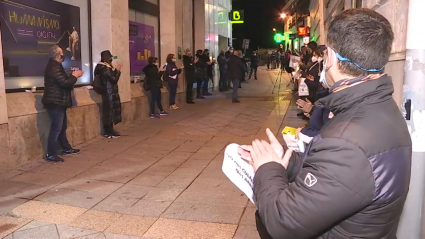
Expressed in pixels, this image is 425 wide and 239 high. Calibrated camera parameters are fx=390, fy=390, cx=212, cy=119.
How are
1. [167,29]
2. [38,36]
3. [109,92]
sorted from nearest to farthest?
1. [38,36]
2. [109,92]
3. [167,29]

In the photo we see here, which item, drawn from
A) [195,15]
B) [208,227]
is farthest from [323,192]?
[195,15]

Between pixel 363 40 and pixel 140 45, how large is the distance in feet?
33.9

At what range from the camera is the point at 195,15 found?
658 inches

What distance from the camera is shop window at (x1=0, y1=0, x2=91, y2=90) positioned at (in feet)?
21.6

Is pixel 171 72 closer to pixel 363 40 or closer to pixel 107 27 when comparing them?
pixel 107 27

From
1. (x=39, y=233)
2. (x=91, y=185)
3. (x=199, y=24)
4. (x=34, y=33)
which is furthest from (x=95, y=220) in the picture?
(x=199, y=24)

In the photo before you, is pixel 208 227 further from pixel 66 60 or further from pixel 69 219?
pixel 66 60

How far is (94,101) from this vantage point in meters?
8.45

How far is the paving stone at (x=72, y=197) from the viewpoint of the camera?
4.79 meters

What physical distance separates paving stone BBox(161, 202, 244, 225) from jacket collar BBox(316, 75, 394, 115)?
9.61 feet

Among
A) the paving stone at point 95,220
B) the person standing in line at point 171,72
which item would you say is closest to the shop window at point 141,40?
the person standing in line at point 171,72

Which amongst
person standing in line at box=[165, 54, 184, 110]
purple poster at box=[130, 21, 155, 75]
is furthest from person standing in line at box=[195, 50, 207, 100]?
purple poster at box=[130, 21, 155, 75]

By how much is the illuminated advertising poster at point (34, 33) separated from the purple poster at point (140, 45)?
96.6 inches

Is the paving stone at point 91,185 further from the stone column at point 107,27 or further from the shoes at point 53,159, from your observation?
the stone column at point 107,27
